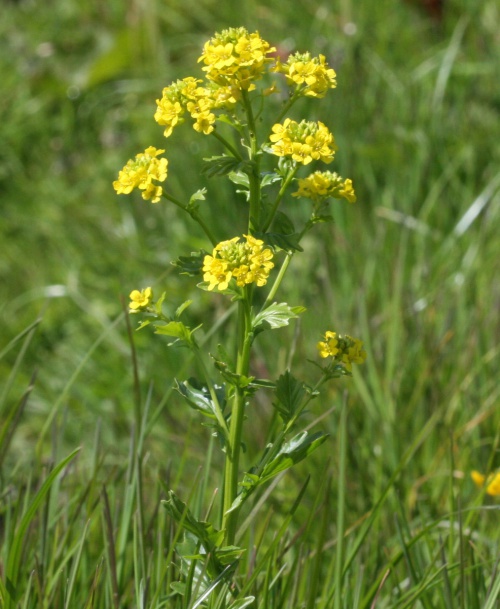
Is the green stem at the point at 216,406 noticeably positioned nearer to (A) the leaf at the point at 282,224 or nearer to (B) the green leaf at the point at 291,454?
(B) the green leaf at the point at 291,454

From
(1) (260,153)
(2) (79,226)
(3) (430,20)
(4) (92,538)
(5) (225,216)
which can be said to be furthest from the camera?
(3) (430,20)

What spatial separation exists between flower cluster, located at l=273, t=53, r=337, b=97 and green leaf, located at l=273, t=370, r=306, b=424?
0.44m

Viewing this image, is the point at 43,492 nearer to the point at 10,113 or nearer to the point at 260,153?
the point at 260,153

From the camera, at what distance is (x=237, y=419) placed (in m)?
1.39

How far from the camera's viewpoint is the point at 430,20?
14.2 feet

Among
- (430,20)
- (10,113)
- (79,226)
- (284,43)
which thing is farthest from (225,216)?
(10,113)

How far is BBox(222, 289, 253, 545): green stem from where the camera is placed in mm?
1385

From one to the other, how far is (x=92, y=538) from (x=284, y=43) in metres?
2.88

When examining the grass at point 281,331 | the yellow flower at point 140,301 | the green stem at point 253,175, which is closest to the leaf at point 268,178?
the green stem at point 253,175

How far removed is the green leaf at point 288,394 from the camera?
1390 mm

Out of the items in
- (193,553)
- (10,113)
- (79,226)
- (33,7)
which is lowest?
(193,553)

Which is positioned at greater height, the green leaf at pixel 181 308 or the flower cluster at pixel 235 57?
the flower cluster at pixel 235 57

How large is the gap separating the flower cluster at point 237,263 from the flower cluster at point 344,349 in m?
0.18

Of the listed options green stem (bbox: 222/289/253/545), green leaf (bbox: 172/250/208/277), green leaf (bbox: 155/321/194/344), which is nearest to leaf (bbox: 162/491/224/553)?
green stem (bbox: 222/289/253/545)
